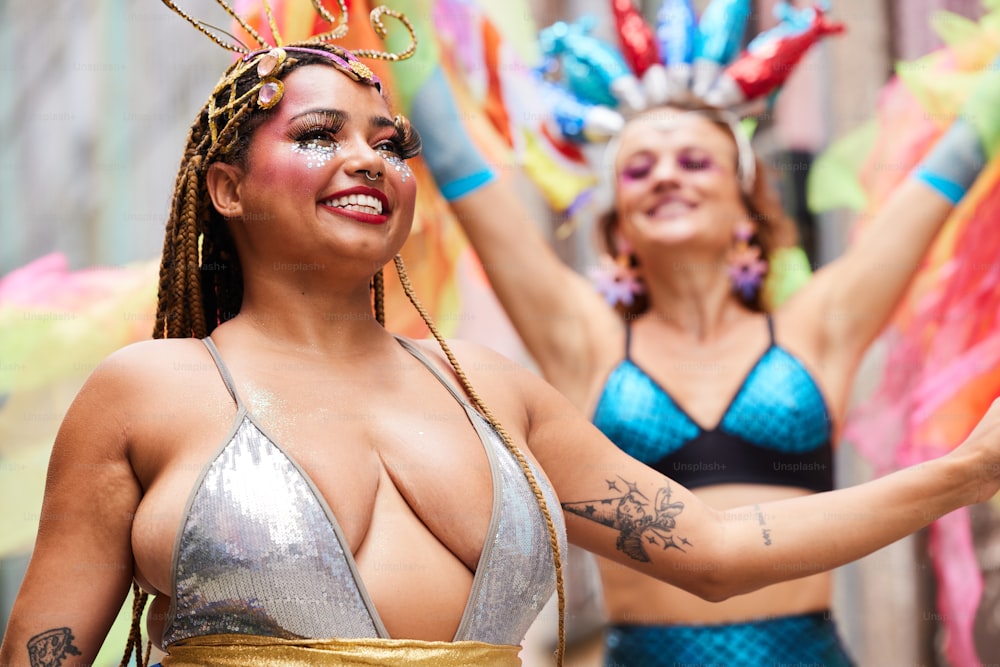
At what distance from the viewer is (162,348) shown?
1521 millimetres

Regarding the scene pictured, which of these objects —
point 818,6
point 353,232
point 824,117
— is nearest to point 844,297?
point 818,6

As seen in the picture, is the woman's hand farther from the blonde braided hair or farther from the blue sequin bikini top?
the blue sequin bikini top

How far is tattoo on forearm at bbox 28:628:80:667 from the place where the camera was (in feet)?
4.66

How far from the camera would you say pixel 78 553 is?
4.70ft

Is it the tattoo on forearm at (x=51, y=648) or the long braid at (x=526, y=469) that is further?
the long braid at (x=526, y=469)

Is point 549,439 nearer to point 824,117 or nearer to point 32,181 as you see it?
point 32,181

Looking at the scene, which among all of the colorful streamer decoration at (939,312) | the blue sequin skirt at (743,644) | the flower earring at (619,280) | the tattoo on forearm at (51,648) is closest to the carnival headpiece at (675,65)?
the flower earring at (619,280)

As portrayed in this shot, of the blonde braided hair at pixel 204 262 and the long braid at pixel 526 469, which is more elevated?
the blonde braided hair at pixel 204 262

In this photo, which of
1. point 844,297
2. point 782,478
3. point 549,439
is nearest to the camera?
point 549,439

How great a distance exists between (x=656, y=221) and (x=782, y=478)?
2.34 ft

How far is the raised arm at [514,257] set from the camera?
288 centimetres

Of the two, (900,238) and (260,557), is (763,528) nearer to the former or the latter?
(260,557)

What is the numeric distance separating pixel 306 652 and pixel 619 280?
6.59 ft

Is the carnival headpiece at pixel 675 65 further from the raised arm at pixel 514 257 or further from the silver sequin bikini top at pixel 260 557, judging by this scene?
the silver sequin bikini top at pixel 260 557
